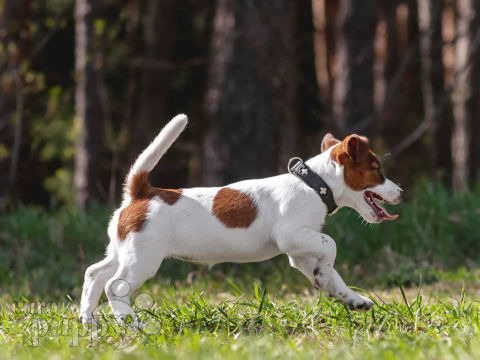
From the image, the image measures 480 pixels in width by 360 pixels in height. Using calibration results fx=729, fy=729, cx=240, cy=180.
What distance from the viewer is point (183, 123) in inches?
163

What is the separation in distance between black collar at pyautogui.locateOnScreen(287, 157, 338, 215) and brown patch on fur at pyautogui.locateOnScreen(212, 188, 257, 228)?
307 millimetres

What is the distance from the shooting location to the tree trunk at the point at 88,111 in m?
9.66

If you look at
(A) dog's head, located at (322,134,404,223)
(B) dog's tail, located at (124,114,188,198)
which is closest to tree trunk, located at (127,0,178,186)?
(B) dog's tail, located at (124,114,188,198)

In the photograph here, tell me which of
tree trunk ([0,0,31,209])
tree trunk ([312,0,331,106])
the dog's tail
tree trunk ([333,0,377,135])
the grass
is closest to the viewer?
the grass

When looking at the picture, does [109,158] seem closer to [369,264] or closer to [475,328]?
[369,264]

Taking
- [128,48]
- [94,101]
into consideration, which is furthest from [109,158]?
[94,101]

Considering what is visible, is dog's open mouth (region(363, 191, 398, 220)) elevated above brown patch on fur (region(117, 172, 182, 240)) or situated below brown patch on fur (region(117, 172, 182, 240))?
below

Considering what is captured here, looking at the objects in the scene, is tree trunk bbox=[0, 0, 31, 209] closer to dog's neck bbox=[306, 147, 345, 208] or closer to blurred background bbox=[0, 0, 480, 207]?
blurred background bbox=[0, 0, 480, 207]

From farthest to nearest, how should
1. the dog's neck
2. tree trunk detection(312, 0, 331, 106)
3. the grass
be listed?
tree trunk detection(312, 0, 331, 106), the dog's neck, the grass

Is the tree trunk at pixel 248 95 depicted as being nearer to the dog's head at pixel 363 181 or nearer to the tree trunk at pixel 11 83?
the tree trunk at pixel 11 83

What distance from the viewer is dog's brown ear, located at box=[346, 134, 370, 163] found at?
3.92 m

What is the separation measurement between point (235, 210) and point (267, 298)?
65cm

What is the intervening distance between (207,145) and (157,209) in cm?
418

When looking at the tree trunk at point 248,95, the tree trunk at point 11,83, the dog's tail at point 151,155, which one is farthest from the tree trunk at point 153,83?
the dog's tail at point 151,155
